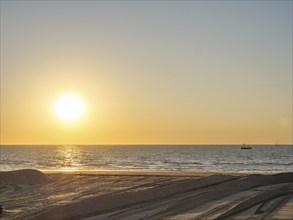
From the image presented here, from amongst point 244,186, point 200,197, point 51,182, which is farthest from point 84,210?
point 51,182

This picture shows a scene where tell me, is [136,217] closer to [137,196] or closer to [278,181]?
[137,196]

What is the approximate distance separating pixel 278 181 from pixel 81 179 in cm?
1723

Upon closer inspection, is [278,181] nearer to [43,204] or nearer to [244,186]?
[244,186]

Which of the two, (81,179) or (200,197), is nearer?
(200,197)

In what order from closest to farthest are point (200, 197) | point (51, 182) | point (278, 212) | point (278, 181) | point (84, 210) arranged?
point (278, 212) < point (84, 210) < point (200, 197) < point (278, 181) < point (51, 182)

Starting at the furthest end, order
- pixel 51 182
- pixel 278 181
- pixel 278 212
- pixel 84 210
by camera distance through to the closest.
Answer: pixel 51 182 < pixel 278 181 < pixel 84 210 < pixel 278 212

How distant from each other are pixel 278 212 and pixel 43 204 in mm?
12922

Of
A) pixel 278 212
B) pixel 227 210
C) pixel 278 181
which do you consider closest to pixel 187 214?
pixel 227 210

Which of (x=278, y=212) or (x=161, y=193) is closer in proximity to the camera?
(x=278, y=212)

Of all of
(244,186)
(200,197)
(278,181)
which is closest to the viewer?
(200,197)

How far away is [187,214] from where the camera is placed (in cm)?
1931

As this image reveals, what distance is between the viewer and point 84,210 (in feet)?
68.8

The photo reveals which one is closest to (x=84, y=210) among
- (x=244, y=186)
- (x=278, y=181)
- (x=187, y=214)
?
(x=187, y=214)

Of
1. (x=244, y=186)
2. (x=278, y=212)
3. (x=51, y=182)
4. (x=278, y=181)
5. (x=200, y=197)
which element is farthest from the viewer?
(x=51, y=182)
